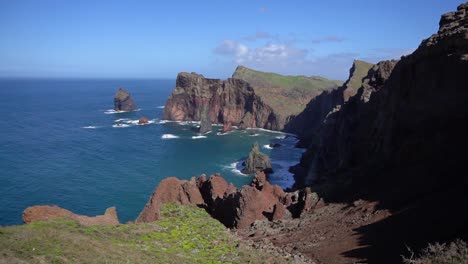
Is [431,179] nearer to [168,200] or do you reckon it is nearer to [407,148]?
[407,148]

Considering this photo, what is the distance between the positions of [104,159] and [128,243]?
8104 centimetres

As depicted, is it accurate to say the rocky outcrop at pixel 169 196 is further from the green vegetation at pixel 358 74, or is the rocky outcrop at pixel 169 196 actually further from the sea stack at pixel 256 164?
the green vegetation at pixel 358 74

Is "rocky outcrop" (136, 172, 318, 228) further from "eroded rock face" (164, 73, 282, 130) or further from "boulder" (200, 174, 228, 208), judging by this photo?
"eroded rock face" (164, 73, 282, 130)

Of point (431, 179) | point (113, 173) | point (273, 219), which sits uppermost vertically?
point (431, 179)

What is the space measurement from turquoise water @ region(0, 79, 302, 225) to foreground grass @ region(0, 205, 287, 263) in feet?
112

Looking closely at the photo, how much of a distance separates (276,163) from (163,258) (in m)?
86.6

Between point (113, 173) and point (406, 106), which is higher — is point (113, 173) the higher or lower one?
the lower one

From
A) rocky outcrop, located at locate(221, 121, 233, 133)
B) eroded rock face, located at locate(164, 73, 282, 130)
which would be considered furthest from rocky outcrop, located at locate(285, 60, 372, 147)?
rocky outcrop, located at locate(221, 121, 233, 133)

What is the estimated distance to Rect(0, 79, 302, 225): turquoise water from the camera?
77.4 m

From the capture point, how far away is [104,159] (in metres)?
107

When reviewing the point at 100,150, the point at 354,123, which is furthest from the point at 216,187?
the point at 100,150

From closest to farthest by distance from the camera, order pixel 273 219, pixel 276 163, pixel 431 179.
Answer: pixel 431 179
pixel 273 219
pixel 276 163

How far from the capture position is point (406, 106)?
4659 centimetres

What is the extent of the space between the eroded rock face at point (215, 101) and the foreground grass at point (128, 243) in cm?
13628
